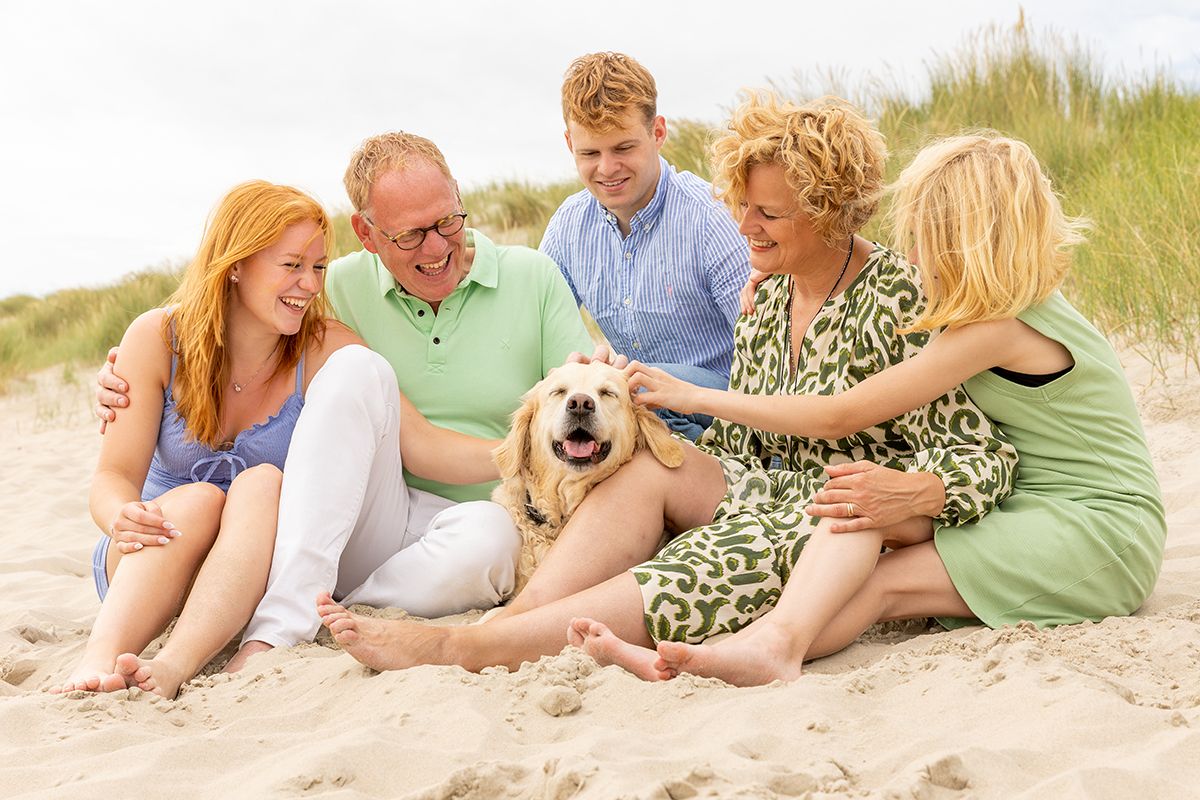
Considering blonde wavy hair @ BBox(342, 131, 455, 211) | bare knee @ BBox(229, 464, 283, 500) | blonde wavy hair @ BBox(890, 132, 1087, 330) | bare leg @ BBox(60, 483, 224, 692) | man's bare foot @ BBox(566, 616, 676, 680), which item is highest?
blonde wavy hair @ BBox(342, 131, 455, 211)

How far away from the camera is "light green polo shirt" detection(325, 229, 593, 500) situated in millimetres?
4184

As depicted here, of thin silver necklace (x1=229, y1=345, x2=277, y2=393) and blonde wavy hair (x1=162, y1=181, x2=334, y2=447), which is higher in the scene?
blonde wavy hair (x1=162, y1=181, x2=334, y2=447)

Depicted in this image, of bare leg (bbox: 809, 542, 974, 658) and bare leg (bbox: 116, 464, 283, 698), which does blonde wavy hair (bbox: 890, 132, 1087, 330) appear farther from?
bare leg (bbox: 116, 464, 283, 698)

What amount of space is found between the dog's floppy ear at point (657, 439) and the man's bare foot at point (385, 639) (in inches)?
36.8

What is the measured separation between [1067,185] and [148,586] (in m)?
7.77

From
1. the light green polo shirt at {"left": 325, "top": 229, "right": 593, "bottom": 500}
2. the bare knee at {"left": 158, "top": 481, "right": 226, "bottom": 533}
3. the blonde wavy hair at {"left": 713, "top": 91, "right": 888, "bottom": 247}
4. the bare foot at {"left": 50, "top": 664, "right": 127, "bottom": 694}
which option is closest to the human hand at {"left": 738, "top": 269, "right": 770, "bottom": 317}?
the blonde wavy hair at {"left": 713, "top": 91, "right": 888, "bottom": 247}

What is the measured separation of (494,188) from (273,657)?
10083mm

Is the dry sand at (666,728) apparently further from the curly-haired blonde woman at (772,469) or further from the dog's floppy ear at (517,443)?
the dog's floppy ear at (517,443)

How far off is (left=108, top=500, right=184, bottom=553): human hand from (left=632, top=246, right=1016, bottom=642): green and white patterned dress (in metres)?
1.37

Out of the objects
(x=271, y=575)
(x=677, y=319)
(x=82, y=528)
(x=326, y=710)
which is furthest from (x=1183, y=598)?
(x=82, y=528)

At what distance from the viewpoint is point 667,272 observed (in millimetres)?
4828

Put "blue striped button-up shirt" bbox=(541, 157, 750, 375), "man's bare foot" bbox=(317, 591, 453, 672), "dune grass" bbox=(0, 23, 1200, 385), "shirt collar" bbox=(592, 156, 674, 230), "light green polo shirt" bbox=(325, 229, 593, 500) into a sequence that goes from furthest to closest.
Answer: "dune grass" bbox=(0, 23, 1200, 385) < "shirt collar" bbox=(592, 156, 674, 230) < "blue striped button-up shirt" bbox=(541, 157, 750, 375) < "light green polo shirt" bbox=(325, 229, 593, 500) < "man's bare foot" bbox=(317, 591, 453, 672)

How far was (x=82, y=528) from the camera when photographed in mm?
6219

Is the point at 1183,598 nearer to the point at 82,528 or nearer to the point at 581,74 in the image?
the point at 581,74
